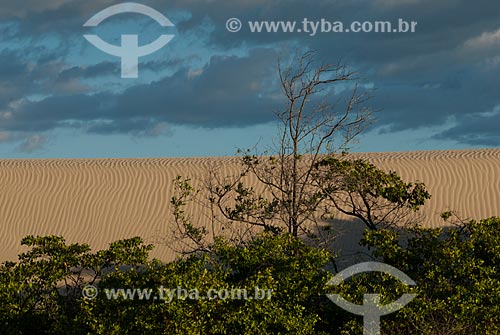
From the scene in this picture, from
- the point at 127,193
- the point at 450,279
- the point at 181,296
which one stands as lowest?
the point at 181,296

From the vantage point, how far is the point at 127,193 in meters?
32.2

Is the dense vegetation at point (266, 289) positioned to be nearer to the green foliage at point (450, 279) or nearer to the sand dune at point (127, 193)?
the green foliage at point (450, 279)

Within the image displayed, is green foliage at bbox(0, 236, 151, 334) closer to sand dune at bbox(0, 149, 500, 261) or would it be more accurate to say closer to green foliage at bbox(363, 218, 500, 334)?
green foliage at bbox(363, 218, 500, 334)

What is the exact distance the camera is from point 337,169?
15.1 m

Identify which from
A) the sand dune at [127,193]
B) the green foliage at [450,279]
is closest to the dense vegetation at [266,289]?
the green foliage at [450,279]

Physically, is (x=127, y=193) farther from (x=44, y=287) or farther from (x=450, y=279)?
(x=450, y=279)

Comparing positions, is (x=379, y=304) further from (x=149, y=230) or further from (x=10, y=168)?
(x=10, y=168)

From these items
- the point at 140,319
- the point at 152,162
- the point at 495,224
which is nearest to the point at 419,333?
the point at 495,224

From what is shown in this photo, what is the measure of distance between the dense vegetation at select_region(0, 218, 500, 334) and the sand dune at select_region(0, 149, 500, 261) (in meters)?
12.1

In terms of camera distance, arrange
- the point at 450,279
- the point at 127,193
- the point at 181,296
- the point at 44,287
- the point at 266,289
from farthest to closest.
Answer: the point at 127,193
the point at 44,287
the point at 450,279
the point at 266,289
the point at 181,296

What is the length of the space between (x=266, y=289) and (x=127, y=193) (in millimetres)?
21445

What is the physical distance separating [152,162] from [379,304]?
2606cm

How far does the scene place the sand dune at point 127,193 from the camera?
2847 centimetres

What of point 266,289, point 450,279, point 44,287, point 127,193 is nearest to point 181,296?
point 266,289
